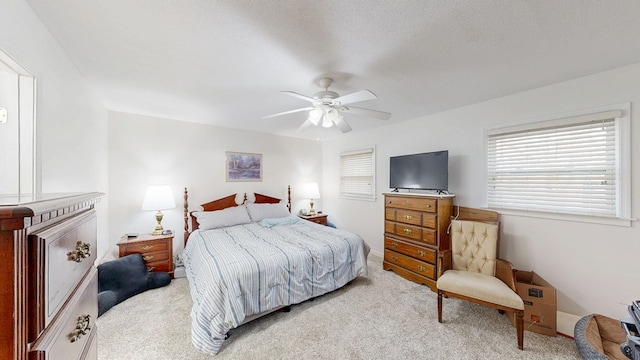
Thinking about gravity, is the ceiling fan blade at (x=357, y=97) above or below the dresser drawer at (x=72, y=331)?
above

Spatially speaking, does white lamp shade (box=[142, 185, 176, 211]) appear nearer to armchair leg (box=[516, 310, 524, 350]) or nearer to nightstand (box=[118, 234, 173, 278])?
nightstand (box=[118, 234, 173, 278])

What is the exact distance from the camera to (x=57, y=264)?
0.66 m

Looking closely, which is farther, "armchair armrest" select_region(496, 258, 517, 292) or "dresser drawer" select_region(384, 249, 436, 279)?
"dresser drawer" select_region(384, 249, 436, 279)

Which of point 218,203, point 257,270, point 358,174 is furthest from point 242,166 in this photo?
point 257,270

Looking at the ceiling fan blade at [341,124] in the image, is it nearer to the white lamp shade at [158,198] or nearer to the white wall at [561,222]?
the white wall at [561,222]

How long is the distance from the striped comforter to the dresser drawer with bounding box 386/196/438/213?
82 cm

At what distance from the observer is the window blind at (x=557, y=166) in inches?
83.1

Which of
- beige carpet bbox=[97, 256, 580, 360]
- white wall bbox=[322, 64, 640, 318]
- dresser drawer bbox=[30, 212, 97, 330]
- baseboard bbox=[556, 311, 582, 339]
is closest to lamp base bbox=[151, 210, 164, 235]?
beige carpet bbox=[97, 256, 580, 360]

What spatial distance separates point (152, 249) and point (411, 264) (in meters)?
3.52

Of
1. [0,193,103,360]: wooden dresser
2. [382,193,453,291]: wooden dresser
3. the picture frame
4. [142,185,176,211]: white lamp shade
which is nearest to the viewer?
[0,193,103,360]: wooden dresser

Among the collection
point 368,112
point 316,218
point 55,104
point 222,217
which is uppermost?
point 368,112

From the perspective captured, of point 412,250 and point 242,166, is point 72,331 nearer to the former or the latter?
point 412,250

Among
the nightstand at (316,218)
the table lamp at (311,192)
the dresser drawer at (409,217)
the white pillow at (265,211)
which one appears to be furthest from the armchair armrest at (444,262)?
the table lamp at (311,192)

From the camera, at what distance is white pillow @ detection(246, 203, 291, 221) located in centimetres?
405
